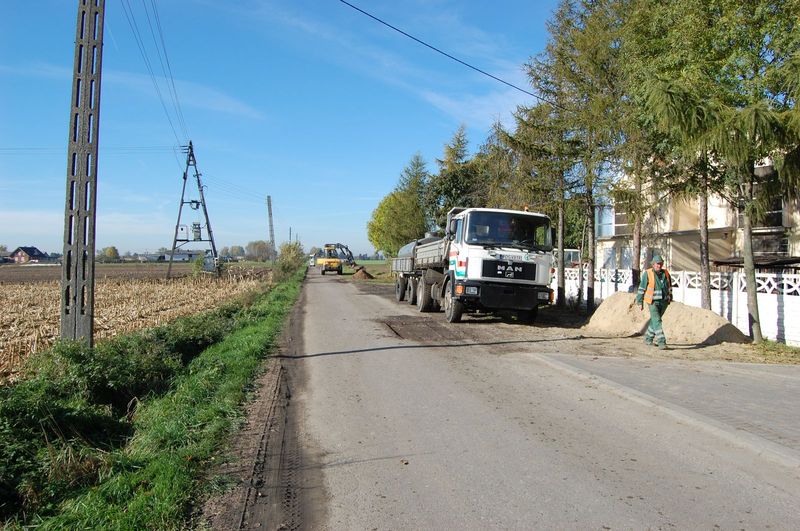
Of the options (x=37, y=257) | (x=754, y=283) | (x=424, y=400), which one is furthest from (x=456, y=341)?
(x=37, y=257)

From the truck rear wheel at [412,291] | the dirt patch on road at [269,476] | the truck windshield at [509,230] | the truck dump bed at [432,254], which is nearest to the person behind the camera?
the dirt patch on road at [269,476]

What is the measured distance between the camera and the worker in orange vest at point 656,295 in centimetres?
1123

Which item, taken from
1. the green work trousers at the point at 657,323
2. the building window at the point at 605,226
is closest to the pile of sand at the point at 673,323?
the green work trousers at the point at 657,323

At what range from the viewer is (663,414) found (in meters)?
6.56

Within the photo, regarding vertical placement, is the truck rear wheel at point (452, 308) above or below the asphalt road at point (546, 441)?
above

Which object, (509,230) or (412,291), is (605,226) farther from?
(509,230)

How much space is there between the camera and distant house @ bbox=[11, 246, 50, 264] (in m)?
111

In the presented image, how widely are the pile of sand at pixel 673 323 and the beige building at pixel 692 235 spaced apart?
2.87 metres

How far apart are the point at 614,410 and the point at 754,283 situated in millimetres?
6943

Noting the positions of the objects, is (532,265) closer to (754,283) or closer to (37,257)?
(754,283)

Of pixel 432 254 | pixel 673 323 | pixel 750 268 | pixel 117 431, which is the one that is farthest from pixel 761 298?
pixel 117 431

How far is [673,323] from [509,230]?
14.6ft

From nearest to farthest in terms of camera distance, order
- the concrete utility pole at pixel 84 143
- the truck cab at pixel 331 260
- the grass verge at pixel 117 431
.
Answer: the grass verge at pixel 117 431 → the concrete utility pole at pixel 84 143 → the truck cab at pixel 331 260

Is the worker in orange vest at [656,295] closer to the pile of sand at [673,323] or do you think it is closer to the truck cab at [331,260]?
A: the pile of sand at [673,323]
